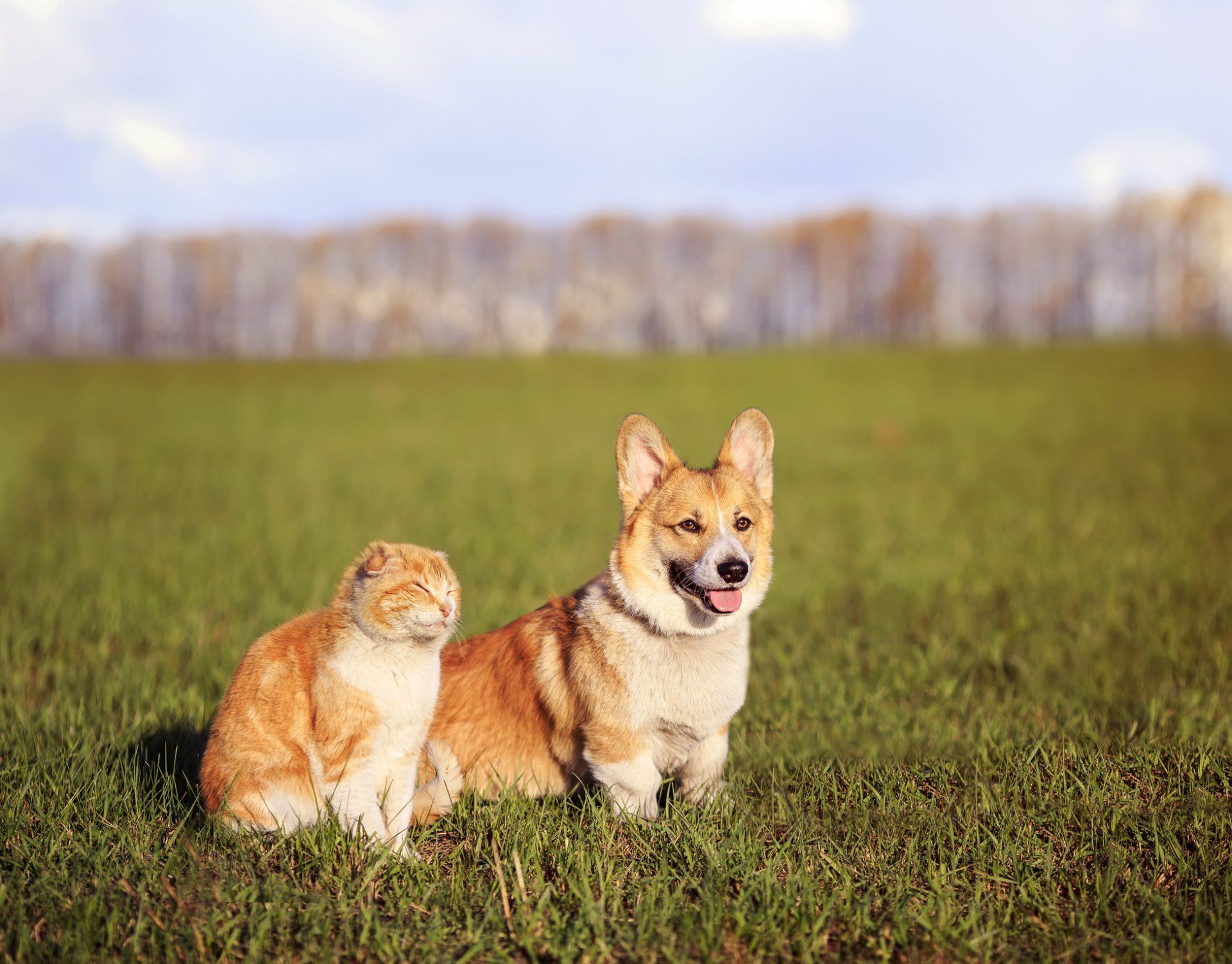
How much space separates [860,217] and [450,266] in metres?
43.1

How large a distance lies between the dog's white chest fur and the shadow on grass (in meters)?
1.87

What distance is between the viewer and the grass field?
10.2ft

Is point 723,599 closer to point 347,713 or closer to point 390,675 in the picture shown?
A: point 390,675

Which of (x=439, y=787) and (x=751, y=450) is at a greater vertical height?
(x=751, y=450)

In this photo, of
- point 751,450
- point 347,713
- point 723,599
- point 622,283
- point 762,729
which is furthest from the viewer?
point 622,283

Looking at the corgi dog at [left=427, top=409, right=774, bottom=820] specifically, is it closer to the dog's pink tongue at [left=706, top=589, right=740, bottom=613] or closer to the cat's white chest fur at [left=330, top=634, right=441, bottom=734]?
the dog's pink tongue at [left=706, top=589, right=740, bottom=613]

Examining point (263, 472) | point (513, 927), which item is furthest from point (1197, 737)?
point (263, 472)

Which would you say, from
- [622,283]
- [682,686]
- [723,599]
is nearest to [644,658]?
[682,686]

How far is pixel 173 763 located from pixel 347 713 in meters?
1.54

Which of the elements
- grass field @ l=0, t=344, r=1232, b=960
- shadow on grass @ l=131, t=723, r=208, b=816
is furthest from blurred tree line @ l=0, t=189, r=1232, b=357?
shadow on grass @ l=131, t=723, r=208, b=816

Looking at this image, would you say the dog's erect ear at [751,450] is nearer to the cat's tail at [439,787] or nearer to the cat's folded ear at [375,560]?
the cat's folded ear at [375,560]

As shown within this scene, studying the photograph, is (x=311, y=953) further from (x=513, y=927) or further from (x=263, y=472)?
(x=263, y=472)

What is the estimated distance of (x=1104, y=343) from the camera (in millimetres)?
43500

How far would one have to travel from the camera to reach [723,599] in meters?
3.73
